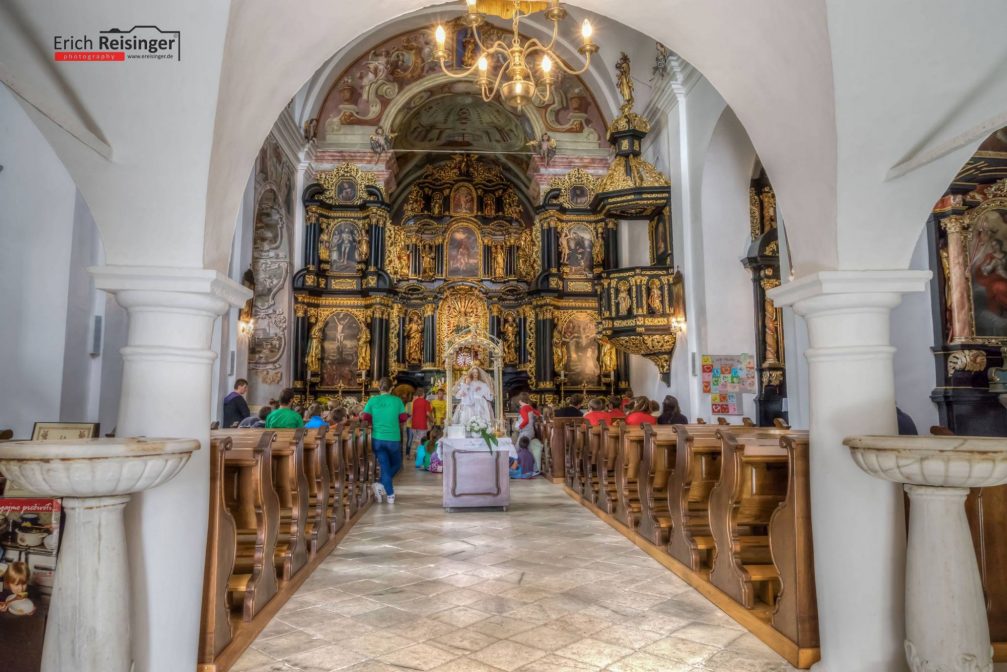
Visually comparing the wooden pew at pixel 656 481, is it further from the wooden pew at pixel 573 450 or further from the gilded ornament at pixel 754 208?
the gilded ornament at pixel 754 208

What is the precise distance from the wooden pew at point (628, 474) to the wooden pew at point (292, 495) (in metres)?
2.78

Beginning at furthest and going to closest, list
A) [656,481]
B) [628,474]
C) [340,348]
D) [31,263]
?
[340,348] < [628,474] < [31,263] < [656,481]

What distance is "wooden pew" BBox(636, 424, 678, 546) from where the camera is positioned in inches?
206

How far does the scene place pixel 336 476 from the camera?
21.4 feet

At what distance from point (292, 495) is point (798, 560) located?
10.5 feet

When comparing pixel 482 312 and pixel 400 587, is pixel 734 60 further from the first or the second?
pixel 482 312

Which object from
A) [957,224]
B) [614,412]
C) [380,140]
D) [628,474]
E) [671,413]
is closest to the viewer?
[628,474]

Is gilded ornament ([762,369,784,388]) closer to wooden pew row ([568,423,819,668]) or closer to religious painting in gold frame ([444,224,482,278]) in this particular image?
wooden pew row ([568,423,819,668])

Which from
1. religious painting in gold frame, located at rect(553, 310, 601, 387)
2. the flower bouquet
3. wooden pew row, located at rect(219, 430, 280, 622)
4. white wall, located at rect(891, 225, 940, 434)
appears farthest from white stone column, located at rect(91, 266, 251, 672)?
religious painting in gold frame, located at rect(553, 310, 601, 387)

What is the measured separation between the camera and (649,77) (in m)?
13.4

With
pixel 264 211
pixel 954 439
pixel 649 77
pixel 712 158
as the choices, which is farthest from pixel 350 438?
pixel 649 77

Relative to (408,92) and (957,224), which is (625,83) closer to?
(408,92)

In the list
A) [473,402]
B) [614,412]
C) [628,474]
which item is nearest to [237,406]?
[473,402]

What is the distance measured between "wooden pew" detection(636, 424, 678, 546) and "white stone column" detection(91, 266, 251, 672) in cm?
341
